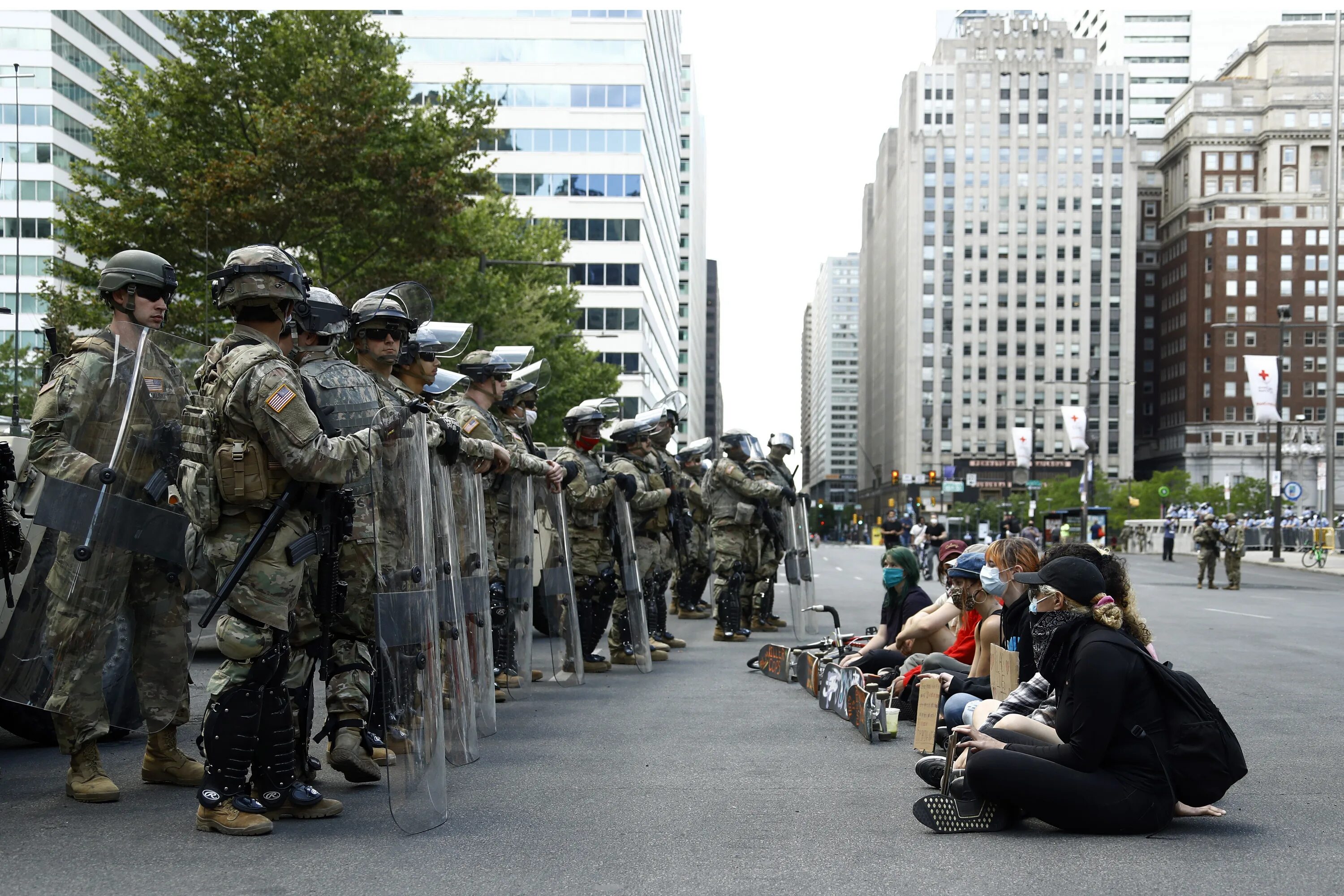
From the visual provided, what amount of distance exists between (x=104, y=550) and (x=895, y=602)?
5912 mm

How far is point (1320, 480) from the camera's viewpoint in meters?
53.9

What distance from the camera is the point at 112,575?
5957 millimetres

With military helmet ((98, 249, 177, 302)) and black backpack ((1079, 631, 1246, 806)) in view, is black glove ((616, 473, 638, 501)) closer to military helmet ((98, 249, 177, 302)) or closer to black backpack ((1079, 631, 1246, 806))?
military helmet ((98, 249, 177, 302))

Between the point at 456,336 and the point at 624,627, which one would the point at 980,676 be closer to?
the point at 456,336

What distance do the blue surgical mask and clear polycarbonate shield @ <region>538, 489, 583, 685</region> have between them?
3.63 meters

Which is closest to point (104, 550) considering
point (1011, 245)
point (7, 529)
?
point (7, 529)

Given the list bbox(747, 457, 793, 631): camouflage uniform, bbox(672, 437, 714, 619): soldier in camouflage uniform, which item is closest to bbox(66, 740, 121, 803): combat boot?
A: bbox(747, 457, 793, 631): camouflage uniform

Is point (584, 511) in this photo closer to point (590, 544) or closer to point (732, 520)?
point (590, 544)

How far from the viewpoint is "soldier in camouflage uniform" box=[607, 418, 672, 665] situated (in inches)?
471

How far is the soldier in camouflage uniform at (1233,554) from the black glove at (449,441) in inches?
1029

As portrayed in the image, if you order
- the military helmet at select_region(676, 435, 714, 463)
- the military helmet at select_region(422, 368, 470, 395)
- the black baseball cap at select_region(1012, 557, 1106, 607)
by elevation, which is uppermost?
the military helmet at select_region(422, 368, 470, 395)

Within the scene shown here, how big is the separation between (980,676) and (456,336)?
12.2ft

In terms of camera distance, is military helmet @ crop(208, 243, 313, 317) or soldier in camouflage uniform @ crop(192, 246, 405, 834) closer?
soldier in camouflage uniform @ crop(192, 246, 405, 834)

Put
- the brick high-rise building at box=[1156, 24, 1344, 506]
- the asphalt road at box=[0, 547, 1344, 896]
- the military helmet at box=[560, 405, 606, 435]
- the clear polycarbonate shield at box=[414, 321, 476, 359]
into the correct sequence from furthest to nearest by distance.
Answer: the brick high-rise building at box=[1156, 24, 1344, 506], the military helmet at box=[560, 405, 606, 435], the clear polycarbonate shield at box=[414, 321, 476, 359], the asphalt road at box=[0, 547, 1344, 896]
